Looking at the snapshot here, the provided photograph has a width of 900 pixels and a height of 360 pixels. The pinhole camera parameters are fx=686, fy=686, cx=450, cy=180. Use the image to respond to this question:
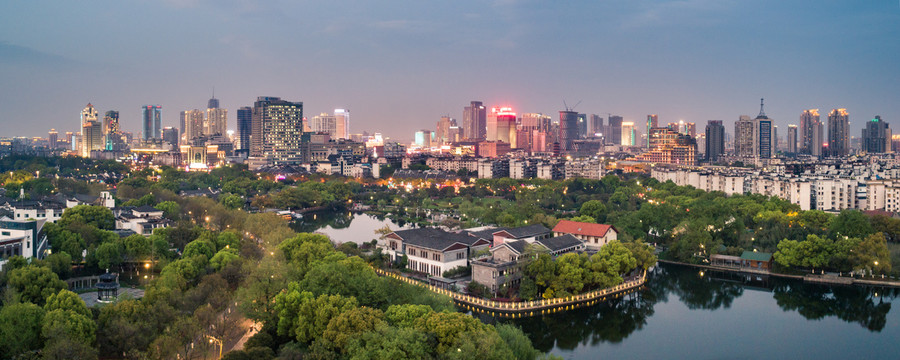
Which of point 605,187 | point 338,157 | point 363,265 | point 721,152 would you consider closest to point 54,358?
point 363,265

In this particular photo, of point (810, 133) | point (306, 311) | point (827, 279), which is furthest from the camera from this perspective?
point (810, 133)

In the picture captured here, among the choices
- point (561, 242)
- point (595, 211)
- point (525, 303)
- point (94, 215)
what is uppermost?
point (94, 215)

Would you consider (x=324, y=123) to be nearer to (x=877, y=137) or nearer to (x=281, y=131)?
(x=281, y=131)

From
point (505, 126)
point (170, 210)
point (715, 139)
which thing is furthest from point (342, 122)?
point (170, 210)

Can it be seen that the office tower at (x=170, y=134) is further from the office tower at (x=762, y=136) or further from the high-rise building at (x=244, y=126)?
the office tower at (x=762, y=136)

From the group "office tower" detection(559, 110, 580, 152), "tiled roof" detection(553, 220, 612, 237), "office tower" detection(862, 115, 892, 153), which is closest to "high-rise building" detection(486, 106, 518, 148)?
Answer: "office tower" detection(559, 110, 580, 152)

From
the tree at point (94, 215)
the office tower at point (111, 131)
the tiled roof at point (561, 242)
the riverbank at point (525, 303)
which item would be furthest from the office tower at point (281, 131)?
the riverbank at point (525, 303)

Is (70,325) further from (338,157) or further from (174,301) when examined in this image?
(338,157)

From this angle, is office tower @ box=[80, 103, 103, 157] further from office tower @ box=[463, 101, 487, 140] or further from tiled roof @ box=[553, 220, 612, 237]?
tiled roof @ box=[553, 220, 612, 237]
